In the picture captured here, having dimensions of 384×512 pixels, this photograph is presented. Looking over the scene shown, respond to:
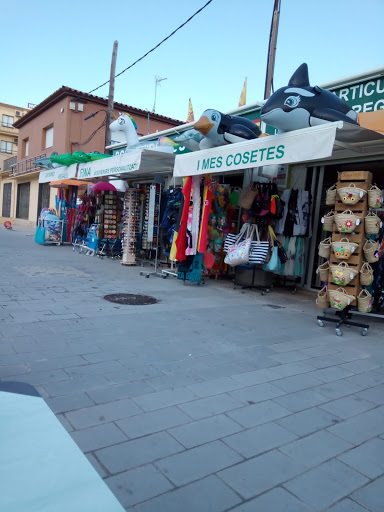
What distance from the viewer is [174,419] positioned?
2.66 metres

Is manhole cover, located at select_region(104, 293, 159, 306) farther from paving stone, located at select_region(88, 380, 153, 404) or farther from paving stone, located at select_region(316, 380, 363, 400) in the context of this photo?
paving stone, located at select_region(316, 380, 363, 400)

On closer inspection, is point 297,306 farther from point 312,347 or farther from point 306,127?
point 306,127

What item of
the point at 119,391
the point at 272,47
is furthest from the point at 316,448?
the point at 272,47

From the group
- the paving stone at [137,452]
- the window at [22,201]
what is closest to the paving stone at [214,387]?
the paving stone at [137,452]

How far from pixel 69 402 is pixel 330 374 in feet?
7.71

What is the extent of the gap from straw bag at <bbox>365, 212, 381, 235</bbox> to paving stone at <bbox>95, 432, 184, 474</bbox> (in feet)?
12.2

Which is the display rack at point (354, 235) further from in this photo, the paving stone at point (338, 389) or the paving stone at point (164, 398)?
the paving stone at point (164, 398)

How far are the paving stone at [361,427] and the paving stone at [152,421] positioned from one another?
104cm

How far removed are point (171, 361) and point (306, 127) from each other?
3560mm

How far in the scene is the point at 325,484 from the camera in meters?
2.09

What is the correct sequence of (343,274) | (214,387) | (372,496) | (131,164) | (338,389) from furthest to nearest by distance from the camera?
(131,164)
(343,274)
(338,389)
(214,387)
(372,496)

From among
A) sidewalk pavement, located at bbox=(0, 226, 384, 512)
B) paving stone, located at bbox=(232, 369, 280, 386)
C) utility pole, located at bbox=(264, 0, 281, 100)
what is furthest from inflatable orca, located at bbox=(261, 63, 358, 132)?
utility pole, located at bbox=(264, 0, 281, 100)

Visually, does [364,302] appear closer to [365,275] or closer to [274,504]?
[365,275]

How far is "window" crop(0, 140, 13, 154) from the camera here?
42.3 m
